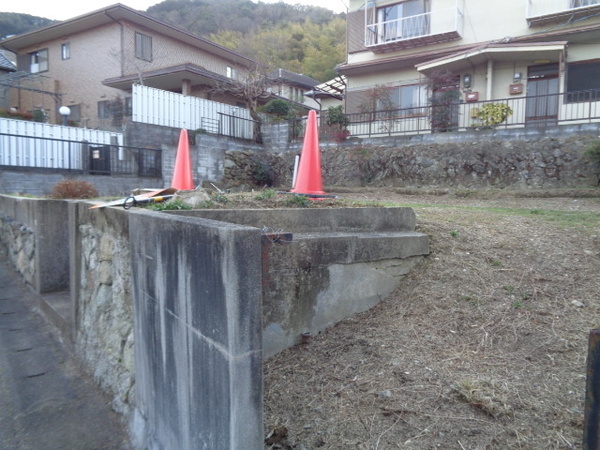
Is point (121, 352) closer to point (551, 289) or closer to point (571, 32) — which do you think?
point (551, 289)

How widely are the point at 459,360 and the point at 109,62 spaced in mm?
24139

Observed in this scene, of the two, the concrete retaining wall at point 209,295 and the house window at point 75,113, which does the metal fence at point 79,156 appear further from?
the house window at point 75,113

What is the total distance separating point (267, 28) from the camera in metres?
53.7

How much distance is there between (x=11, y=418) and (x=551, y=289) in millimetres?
4686

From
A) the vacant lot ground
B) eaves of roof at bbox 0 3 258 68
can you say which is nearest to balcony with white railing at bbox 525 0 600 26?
eaves of roof at bbox 0 3 258 68

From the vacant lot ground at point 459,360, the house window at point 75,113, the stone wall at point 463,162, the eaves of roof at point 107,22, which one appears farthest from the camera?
the house window at point 75,113

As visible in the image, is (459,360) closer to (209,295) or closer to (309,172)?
(209,295)

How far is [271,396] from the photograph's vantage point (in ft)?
10.6

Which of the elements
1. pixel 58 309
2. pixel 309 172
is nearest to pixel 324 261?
pixel 309 172

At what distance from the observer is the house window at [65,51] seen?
82.4ft

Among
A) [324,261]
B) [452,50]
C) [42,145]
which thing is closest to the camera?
[324,261]

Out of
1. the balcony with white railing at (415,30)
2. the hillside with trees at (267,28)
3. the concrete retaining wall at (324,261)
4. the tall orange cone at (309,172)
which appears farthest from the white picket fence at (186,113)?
the hillside with trees at (267,28)

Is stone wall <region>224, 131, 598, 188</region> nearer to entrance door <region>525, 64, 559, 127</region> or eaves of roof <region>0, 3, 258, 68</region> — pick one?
entrance door <region>525, 64, 559, 127</region>

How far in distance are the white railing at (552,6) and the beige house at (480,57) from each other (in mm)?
31
